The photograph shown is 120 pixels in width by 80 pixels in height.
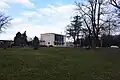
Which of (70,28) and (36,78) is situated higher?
(70,28)

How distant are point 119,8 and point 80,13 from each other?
57.1 ft

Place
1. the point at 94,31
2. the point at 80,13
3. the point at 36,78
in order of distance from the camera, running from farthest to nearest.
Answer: the point at 80,13 < the point at 94,31 < the point at 36,78

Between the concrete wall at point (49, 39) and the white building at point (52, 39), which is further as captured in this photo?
the concrete wall at point (49, 39)

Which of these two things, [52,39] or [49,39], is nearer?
[52,39]

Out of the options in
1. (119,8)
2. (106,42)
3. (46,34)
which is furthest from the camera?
(46,34)

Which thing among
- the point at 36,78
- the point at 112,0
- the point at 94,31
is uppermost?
the point at 112,0

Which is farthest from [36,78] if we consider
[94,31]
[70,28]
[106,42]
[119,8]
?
[106,42]

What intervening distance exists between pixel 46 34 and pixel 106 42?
49455mm

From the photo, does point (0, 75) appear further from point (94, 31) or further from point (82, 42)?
point (82, 42)

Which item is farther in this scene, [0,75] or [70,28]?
[70,28]

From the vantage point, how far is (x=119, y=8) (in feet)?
104

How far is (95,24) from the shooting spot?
147 ft

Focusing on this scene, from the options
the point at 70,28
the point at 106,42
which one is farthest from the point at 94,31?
the point at 106,42

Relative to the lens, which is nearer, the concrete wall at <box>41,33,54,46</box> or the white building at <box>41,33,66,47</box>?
the white building at <box>41,33,66,47</box>
